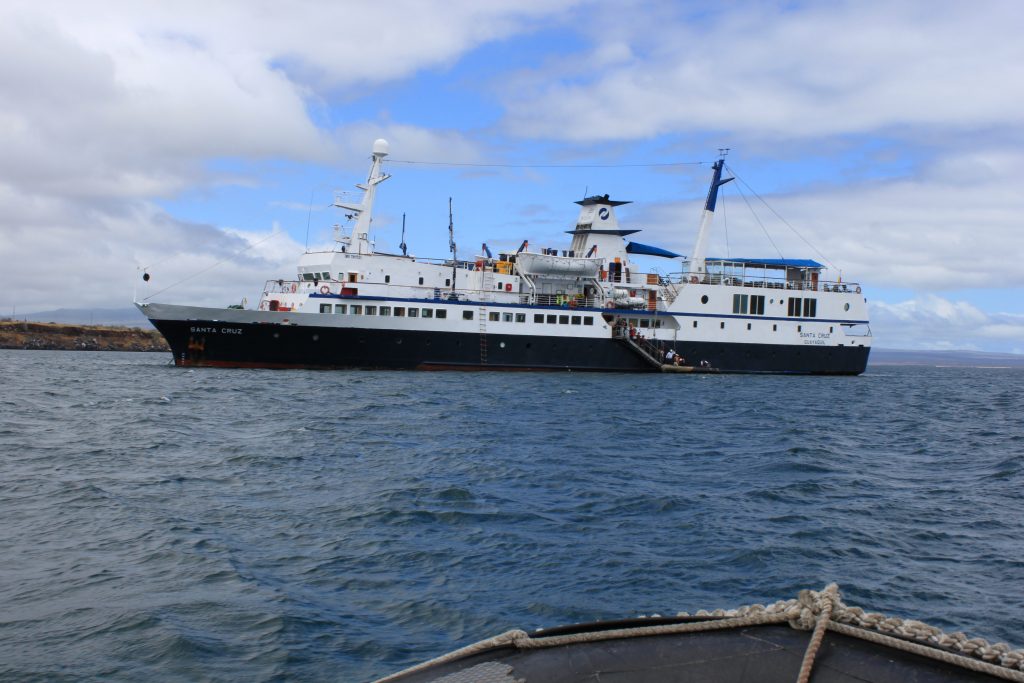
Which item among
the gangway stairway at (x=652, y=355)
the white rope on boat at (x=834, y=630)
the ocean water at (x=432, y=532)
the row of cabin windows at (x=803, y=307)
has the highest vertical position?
the row of cabin windows at (x=803, y=307)

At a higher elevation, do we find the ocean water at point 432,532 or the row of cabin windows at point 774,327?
the row of cabin windows at point 774,327

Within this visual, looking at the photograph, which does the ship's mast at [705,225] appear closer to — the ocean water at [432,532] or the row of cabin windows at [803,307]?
the row of cabin windows at [803,307]

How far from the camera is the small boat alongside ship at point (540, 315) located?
38.7 m

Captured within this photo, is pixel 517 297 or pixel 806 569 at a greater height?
pixel 517 297

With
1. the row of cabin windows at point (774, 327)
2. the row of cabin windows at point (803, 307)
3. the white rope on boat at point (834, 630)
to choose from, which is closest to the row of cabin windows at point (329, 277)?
the row of cabin windows at point (774, 327)

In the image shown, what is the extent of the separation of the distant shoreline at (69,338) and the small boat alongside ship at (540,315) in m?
67.6

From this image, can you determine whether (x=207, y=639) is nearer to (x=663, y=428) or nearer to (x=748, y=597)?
(x=748, y=597)

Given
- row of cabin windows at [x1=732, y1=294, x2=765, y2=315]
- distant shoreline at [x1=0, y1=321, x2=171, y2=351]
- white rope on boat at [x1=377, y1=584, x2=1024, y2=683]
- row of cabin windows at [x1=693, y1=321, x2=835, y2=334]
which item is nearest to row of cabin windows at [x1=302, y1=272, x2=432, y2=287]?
row of cabin windows at [x1=693, y1=321, x2=835, y2=334]

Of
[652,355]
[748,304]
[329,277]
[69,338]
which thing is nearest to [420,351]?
[329,277]

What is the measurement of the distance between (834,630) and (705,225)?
158ft

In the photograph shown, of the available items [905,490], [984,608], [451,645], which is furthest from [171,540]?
[905,490]

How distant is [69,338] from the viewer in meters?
101

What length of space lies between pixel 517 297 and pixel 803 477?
30.5 meters

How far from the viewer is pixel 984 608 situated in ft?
26.1
